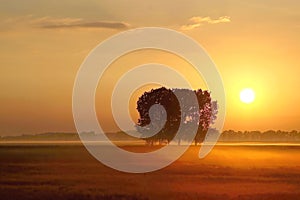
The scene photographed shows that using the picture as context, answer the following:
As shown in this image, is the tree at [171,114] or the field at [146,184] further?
the tree at [171,114]

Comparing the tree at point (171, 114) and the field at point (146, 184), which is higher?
the tree at point (171, 114)

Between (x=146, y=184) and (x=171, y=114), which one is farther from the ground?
(x=171, y=114)

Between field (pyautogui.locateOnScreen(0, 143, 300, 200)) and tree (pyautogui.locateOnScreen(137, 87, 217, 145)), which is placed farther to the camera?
tree (pyautogui.locateOnScreen(137, 87, 217, 145))

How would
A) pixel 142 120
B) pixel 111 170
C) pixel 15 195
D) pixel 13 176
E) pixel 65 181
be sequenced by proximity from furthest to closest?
pixel 142 120 → pixel 111 170 → pixel 13 176 → pixel 65 181 → pixel 15 195

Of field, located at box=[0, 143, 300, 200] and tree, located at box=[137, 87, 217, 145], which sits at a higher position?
tree, located at box=[137, 87, 217, 145]

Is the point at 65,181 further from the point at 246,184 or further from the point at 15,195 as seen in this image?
the point at 246,184

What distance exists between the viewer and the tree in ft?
468

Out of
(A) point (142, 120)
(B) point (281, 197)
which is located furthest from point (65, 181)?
(A) point (142, 120)

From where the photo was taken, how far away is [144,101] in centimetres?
14512

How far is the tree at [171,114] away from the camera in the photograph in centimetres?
14250

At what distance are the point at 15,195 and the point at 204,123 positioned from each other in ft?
361

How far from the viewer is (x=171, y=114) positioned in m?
144

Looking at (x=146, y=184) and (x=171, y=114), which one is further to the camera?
(x=171, y=114)

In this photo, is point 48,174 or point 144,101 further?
point 144,101
